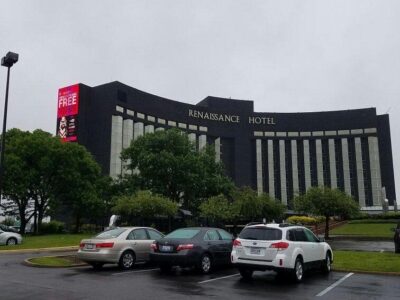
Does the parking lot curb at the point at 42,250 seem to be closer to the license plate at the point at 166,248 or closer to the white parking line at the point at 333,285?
the license plate at the point at 166,248

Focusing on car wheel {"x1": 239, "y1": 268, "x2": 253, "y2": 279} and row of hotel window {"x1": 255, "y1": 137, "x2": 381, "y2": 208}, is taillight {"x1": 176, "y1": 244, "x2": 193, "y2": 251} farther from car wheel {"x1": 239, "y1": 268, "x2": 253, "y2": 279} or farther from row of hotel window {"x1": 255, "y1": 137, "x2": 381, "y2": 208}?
row of hotel window {"x1": 255, "y1": 137, "x2": 381, "y2": 208}

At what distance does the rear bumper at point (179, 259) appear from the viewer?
13.4m

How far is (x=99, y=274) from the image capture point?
→ 44.2ft

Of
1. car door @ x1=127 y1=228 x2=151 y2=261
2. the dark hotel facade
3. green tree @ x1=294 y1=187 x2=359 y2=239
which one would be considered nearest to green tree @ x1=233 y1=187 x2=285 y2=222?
green tree @ x1=294 y1=187 x2=359 y2=239

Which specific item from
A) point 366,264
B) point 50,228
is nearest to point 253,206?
point 366,264

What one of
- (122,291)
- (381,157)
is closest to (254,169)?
(381,157)

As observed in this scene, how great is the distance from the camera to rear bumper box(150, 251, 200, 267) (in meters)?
13.4

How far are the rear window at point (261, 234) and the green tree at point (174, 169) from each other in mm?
33877

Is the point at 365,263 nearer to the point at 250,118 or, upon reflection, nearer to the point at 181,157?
the point at 181,157

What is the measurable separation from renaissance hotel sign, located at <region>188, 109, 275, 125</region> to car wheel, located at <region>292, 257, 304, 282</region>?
72481 millimetres

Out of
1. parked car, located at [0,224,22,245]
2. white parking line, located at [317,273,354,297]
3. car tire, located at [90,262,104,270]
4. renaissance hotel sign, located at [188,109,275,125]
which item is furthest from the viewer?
renaissance hotel sign, located at [188,109,275,125]

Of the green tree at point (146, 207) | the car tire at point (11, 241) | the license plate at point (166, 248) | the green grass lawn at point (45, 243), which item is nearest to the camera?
the license plate at point (166, 248)

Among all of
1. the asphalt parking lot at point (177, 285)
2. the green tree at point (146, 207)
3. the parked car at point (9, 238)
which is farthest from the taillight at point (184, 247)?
the green tree at point (146, 207)

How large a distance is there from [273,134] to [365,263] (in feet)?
256
